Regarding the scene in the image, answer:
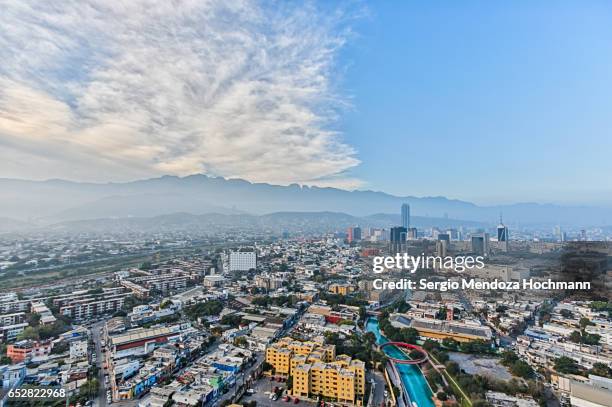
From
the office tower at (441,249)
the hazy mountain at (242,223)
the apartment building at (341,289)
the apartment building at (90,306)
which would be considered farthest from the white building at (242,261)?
the hazy mountain at (242,223)

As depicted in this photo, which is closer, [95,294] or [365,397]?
[365,397]

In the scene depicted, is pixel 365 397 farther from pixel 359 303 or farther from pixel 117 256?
pixel 117 256

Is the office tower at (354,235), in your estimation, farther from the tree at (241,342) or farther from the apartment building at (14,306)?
the apartment building at (14,306)

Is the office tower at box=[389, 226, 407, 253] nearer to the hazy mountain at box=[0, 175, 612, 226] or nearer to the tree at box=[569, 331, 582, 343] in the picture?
the tree at box=[569, 331, 582, 343]

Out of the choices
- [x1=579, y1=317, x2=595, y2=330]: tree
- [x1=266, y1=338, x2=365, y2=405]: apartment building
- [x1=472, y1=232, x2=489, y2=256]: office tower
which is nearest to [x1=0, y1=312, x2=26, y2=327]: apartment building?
[x1=266, y1=338, x2=365, y2=405]: apartment building

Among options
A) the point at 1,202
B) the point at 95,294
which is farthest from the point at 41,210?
the point at 95,294

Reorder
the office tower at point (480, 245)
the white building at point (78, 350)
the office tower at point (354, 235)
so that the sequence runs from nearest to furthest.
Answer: the white building at point (78, 350)
the office tower at point (480, 245)
the office tower at point (354, 235)
